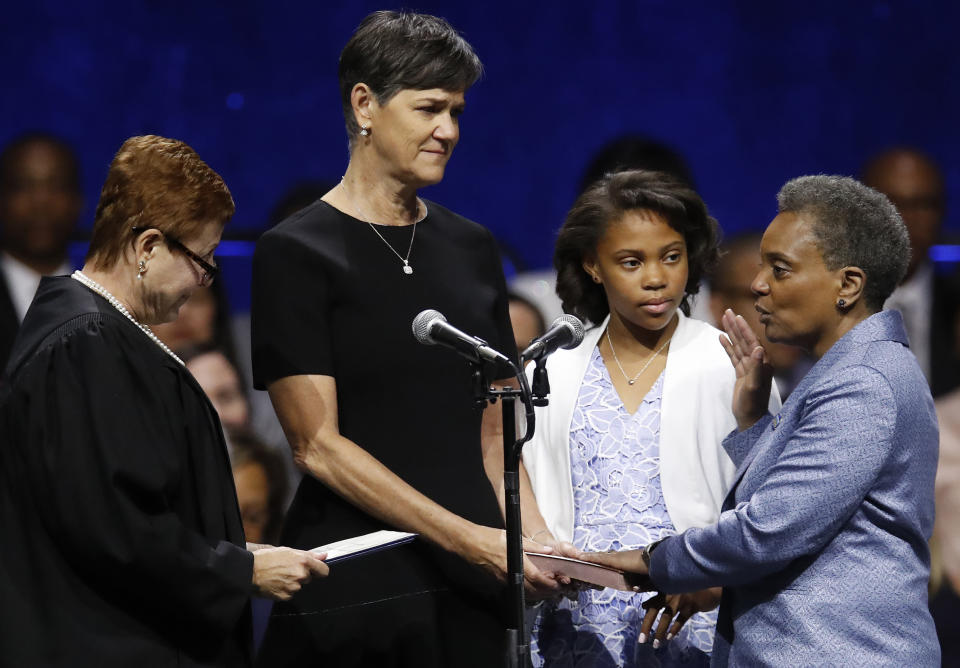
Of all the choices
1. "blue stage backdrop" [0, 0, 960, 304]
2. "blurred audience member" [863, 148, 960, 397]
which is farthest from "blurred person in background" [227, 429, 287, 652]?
"blurred audience member" [863, 148, 960, 397]

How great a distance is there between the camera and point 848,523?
2.39 meters

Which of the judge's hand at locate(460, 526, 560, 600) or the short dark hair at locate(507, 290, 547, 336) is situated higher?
the short dark hair at locate(507, 290, 547, 336)

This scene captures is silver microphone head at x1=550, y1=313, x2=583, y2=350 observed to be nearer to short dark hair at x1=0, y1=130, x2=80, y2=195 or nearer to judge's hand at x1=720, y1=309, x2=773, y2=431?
judge's hand at x1=720, y1=309, x2=773, y2=431

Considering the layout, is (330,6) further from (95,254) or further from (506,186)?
(95,254)

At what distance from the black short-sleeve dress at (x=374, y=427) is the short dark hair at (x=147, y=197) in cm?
36

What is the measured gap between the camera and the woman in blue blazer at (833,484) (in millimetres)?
2346

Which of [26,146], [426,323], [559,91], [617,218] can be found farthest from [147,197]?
[559,91]

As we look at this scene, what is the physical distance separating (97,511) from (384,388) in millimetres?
768

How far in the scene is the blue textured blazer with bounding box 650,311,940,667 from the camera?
2.33 meters

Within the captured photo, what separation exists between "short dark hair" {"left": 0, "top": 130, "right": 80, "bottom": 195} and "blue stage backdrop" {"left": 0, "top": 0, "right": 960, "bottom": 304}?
8 cm

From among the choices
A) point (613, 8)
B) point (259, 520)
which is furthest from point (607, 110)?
point (259, 520)

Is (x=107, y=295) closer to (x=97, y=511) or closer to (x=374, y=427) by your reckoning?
(x=97, y=511)

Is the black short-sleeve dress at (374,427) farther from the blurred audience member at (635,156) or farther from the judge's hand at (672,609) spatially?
the blurred audience member at (635,156)

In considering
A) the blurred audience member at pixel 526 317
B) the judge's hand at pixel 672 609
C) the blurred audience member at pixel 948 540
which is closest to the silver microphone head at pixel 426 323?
the judge's hand at pixel 672 609
